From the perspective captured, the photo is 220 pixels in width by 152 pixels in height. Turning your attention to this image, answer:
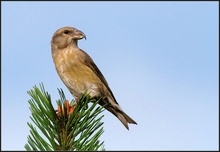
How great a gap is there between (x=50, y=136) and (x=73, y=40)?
5.23 meters

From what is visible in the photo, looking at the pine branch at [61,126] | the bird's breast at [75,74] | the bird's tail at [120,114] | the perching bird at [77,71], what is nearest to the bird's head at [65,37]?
the perching bird at [77,71]

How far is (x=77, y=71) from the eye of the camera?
851cm

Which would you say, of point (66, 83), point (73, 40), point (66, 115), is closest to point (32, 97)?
point (66, 115)

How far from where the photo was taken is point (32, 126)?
3959 millimetres

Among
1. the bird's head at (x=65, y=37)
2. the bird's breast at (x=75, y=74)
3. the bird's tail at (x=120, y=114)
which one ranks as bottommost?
the bird's tail at (x=120, y=114)

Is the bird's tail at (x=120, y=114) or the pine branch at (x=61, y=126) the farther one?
the bird's tail at (x=120, y=114)

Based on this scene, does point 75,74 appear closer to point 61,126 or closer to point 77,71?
point 77,71

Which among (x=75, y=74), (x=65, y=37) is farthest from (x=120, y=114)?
(x=65, y=37)

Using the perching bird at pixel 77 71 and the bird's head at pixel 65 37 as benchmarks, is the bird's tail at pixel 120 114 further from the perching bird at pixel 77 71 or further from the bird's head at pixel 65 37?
the bird's head at pixel 65 37

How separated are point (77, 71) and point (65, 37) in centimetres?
93

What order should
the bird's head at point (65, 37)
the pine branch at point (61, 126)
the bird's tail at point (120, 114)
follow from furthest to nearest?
the bird's head at point (65, 37) → the bird's tail at point (120, 114) → the pine branch at point (61, 126)

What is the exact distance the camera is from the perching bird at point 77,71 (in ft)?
27.4

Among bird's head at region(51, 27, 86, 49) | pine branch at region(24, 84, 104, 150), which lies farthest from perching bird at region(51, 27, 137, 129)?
pine branch at region(24, 84, 104, 150)

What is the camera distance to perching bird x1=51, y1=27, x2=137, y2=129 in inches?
329
